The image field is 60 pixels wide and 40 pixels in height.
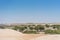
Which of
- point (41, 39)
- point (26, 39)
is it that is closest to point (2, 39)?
point (26, 39)

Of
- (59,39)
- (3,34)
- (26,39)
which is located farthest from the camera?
(3,34)

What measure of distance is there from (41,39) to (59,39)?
2.88 meters

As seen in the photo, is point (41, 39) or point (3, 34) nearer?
point (41, 39)

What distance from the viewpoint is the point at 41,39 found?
1177 inches

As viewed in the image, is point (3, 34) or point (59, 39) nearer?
point (59, 39)

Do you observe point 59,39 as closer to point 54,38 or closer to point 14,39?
point 54,38

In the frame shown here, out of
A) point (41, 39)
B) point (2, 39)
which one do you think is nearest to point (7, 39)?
point (2, 39)

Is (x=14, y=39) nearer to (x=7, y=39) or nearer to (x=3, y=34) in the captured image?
(x=7, y=39)

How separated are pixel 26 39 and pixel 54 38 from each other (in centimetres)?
477

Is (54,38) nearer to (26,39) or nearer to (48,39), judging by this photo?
(48,39)

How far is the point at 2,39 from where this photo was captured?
1187 inches

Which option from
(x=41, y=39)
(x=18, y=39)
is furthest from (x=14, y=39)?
(x=41, y=39)

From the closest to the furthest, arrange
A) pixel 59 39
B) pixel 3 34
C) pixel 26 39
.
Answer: pixel 59 39 → pixel 26 39 → pixel 3 34

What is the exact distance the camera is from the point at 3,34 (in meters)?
35.4
